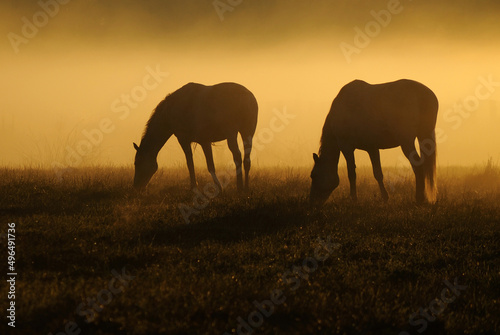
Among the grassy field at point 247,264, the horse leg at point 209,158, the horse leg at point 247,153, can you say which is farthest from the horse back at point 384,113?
the horse leg at point 209,158

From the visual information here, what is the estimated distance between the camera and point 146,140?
1730cm

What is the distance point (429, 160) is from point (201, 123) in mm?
6481

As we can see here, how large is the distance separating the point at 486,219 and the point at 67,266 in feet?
27.6

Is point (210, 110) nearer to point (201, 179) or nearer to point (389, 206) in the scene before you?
point (201, 179)

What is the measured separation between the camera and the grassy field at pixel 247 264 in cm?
639

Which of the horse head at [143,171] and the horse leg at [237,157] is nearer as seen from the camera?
the horse leg at [237,157]

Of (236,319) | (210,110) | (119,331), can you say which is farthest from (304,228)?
(210,110)

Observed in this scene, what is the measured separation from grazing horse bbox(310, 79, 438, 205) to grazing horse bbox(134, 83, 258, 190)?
2739 mm

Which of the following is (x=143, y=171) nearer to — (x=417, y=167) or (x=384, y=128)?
(x=384, y=128)

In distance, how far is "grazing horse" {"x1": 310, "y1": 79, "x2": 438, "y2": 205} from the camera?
13922mm

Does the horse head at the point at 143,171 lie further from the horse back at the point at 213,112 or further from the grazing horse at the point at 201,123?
the horse back at the point at 213,112

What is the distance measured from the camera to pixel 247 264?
28.0 feet

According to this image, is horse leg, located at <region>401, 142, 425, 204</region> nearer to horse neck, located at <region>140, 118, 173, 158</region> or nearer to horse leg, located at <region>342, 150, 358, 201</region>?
horse leg, located at <region>342, 150, 358, 201</region>

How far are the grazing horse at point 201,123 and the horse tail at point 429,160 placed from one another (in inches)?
193
